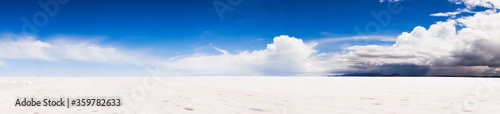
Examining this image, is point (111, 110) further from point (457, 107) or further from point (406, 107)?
point (457, 107)

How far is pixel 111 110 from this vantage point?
637cm

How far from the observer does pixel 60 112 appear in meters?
6.06

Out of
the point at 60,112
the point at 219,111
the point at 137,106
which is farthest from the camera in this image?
the point at 137,106

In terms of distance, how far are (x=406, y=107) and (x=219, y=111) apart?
4735mm

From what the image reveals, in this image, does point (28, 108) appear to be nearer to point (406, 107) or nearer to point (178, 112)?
point (178, 112)

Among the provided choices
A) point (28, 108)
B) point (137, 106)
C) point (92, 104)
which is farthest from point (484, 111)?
point (28, 108)

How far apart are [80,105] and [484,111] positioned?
31.6ft

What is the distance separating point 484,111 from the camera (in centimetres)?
654

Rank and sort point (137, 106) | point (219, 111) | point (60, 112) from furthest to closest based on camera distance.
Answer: point (137, 106)
point (219, 111)
point (60, 112)

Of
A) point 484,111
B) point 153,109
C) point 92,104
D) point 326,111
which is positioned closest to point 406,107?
point 484,111

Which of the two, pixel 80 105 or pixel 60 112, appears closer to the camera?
pixel 60 112

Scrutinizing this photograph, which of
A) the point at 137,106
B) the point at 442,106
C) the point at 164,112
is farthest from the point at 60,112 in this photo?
the point at 442,106

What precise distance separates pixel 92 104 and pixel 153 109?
5.96 feet

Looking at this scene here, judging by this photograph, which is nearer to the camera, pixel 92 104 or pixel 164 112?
pixel 164 112
